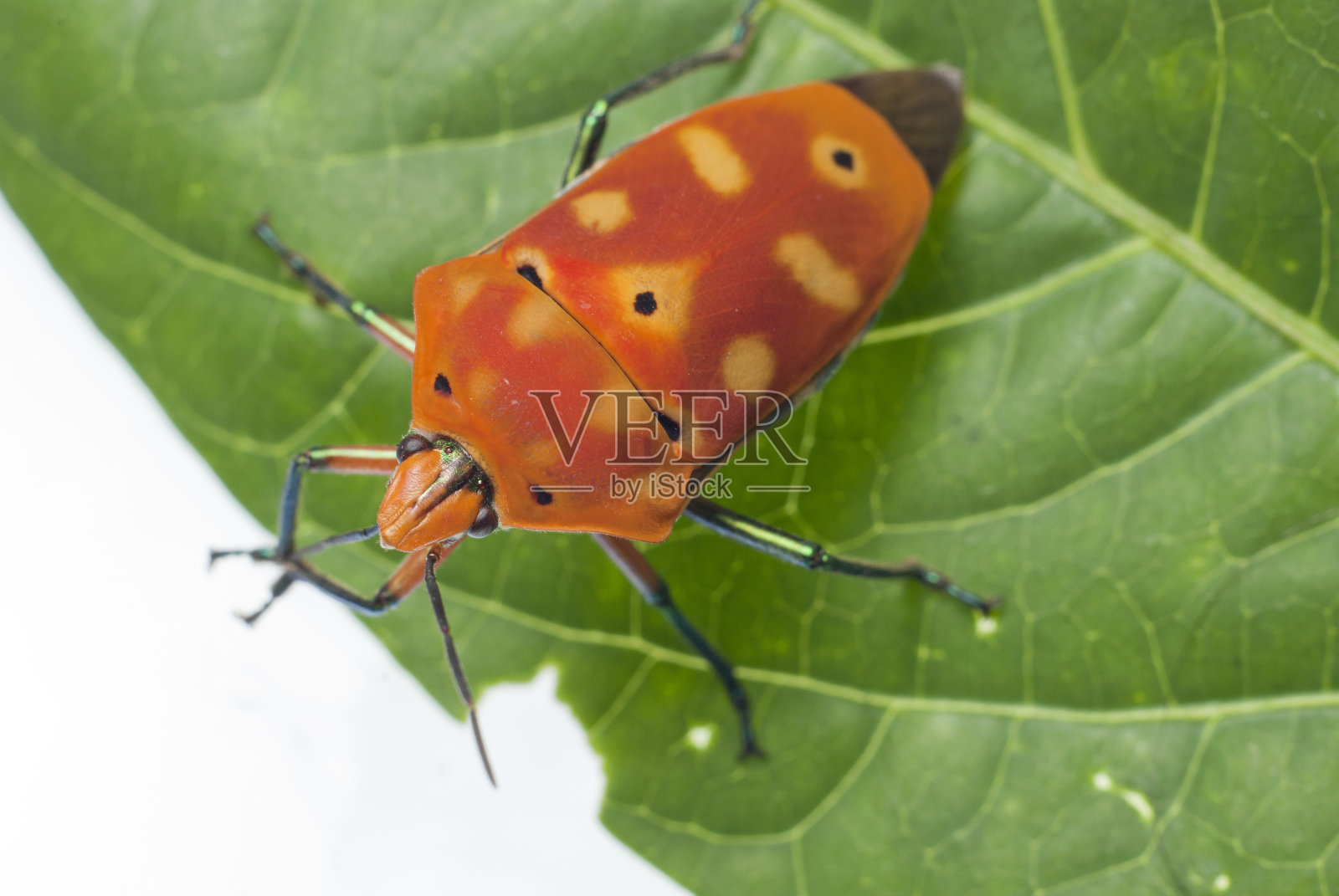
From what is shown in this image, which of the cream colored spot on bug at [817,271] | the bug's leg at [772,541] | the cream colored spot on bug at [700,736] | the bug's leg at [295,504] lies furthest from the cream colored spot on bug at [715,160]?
the cream colored spot on bug at [700,736]

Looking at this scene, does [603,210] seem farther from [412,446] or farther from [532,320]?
[412,446]

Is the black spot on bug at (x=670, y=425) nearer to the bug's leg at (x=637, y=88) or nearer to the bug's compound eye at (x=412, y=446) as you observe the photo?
the bug's compound eye at (x=412, y=446)

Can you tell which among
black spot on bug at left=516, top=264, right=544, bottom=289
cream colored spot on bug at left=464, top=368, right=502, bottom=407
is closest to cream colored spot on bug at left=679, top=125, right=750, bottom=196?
black spot on bug at left=516, top=264, right=544, bottom=289

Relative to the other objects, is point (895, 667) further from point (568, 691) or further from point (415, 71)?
point (415, 71)

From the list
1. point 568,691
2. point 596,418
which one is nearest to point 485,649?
point 568,691

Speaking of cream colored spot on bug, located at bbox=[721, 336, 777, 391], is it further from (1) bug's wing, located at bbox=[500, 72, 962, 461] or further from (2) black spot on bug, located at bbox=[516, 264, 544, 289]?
(2) black spot on bug, located at bbox=[516, 264, 544, 289]

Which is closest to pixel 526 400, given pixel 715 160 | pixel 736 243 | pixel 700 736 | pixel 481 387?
pixel 481 387
